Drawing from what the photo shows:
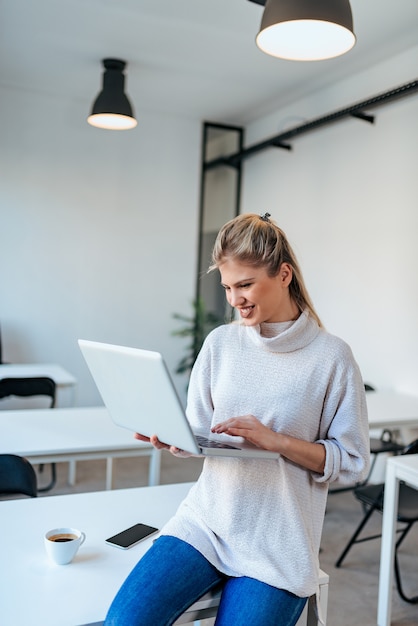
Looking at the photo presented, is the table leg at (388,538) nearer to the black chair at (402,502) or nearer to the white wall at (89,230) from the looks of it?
the black chair at (402,502)

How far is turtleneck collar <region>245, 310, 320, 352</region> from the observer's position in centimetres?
149

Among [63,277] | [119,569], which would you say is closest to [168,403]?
[119,569]

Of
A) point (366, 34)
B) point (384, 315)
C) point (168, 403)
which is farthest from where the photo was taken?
point (384, 315)

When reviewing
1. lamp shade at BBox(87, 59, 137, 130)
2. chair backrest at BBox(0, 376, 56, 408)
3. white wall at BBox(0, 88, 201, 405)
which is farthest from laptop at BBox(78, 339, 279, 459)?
white wall at BBox(0, 88, 201, 405)

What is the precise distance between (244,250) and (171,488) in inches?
36.0

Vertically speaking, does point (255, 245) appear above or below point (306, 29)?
below

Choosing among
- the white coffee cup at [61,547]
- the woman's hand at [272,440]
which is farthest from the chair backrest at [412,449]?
the white coffee cup at [61,547]

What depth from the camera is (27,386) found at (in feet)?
12.6

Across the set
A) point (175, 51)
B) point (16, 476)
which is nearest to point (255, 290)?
point (16, 476)

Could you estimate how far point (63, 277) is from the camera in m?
6.12

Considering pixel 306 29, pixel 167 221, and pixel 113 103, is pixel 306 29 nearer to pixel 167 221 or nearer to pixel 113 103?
pixel 113 103

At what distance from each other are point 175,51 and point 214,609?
4.20 meters

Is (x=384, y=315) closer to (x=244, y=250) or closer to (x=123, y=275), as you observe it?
(x=123, y=275)

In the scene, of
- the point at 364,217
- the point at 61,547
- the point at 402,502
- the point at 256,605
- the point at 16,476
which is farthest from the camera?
the point at 364,217
